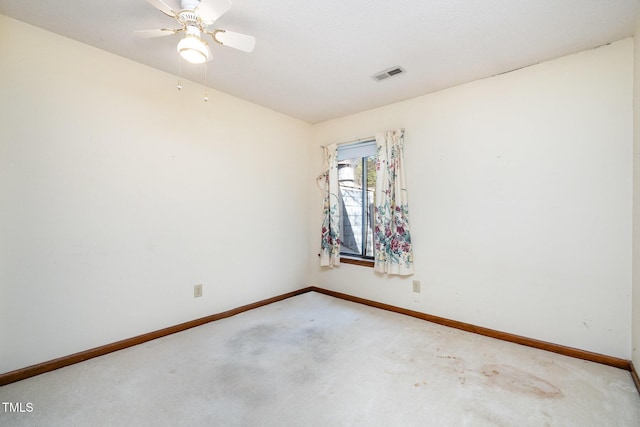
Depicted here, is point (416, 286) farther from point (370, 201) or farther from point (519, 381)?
point (519, 381)

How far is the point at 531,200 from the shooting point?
2424 mm

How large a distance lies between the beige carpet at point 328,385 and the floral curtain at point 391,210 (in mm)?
799

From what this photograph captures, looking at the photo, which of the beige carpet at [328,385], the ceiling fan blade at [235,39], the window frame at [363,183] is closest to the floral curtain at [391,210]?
the window frame at [363,183]

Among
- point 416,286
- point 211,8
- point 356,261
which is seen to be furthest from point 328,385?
point 211,8

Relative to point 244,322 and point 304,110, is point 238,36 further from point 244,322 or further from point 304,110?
point 244,322

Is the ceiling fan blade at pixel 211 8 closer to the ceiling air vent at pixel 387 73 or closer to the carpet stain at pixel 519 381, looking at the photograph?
the ceiling air vent at pixel 387 73

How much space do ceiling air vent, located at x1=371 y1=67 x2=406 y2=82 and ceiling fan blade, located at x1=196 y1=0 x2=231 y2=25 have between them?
151cm

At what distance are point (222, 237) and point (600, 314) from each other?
3.31 m

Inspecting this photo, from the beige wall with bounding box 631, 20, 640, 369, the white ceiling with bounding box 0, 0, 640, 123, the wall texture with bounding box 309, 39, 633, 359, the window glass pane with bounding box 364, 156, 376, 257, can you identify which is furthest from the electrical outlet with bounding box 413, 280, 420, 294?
the white ceiling with bounding box 0, 0, 640, 123

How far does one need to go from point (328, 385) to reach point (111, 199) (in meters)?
2.19

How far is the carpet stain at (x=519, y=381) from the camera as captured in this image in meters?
1.78

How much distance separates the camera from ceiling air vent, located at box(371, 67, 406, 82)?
2521mm

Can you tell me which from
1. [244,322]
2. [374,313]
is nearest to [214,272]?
[244,322]

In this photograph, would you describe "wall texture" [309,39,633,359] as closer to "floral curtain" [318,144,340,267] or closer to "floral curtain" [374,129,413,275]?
"floral curtain" [374,129,413,275]
